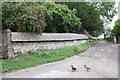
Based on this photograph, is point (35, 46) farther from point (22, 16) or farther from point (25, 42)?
point (22, 16)

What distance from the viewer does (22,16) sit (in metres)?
16.0

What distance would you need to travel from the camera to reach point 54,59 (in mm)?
13445

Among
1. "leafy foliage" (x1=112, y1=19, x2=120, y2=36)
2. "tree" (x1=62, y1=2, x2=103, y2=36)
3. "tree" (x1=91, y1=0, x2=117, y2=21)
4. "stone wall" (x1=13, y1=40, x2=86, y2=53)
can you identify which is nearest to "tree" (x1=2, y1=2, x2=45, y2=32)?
"stone wall" (x1=13, y1=40, x2=86, y2=53)

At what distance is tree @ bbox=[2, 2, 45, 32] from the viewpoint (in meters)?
16.1

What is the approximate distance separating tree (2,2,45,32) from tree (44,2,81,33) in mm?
5253

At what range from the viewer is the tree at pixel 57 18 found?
22.8 m

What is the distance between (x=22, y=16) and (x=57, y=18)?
8414 millimetres

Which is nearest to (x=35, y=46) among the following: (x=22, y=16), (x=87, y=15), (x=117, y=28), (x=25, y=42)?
(x=25, y=42)

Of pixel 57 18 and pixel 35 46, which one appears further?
pixel 57 18

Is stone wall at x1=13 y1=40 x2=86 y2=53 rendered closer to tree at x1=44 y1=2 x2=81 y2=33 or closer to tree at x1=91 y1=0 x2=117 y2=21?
tree at x1=44 y1=2 x2=81 y2=33

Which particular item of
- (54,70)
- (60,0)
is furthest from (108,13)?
(54,70)

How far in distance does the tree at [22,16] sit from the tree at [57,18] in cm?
525

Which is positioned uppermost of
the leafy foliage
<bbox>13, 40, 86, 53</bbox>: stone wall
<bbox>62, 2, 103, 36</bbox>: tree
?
<bbox>62, 2, 103, 36</bbox>: tree


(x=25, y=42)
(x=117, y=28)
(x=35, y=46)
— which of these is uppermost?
(x=117, y=28)
